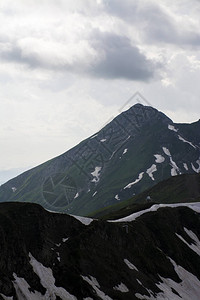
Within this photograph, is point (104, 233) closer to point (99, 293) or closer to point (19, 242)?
point (99, 293)

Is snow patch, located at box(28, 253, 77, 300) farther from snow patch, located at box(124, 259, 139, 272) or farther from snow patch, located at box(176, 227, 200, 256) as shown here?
snow patch, located at box(176, 227, 200, 256)

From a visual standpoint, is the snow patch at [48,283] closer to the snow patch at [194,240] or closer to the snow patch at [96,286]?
the snow patch at [96,286]

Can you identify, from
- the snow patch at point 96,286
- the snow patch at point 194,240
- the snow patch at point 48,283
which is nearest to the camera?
the snow patch at point 48,283

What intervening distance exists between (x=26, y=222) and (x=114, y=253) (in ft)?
81.2

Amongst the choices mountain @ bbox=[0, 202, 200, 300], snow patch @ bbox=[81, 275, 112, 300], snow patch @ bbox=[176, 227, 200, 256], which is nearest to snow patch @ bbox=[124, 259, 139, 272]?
mountain @ bbox=[0, 202, 200, 300]

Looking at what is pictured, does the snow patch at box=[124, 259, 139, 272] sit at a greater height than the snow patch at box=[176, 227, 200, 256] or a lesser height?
greater

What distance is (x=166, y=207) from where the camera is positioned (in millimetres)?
144875

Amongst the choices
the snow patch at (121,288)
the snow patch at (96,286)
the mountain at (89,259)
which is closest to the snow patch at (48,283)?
the mountain at (89,259)

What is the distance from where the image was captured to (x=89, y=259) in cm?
8556

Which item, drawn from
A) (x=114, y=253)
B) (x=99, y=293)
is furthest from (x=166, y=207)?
(x=99, y=293)

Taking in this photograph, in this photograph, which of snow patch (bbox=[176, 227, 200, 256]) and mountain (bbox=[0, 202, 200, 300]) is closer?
mountain (bbox=[0, 202, 200, 300])

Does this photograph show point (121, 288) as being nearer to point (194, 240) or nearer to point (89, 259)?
point (89, 259)

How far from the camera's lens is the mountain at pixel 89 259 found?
226 ft

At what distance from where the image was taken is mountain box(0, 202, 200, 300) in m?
68.8
